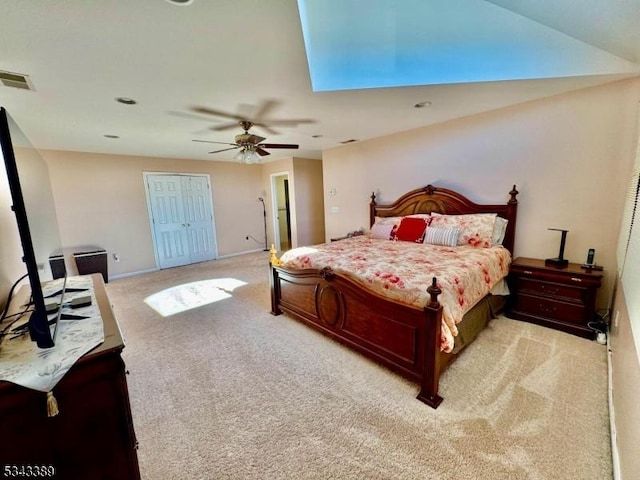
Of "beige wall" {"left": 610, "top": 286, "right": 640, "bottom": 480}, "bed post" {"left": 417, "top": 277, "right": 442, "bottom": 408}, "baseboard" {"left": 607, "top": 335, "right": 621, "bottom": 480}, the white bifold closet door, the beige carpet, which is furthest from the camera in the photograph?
the white bifold closet door

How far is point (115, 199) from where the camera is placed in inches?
205

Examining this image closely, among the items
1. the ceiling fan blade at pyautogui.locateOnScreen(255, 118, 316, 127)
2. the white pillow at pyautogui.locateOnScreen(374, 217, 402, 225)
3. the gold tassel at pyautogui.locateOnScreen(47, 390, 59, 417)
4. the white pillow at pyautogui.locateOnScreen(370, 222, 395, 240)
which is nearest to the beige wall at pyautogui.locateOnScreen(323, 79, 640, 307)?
the white pillow at pyautogui.locateOnScreen(374, 217, 402, 225)

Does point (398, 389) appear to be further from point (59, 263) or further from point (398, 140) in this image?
point (398, 140)

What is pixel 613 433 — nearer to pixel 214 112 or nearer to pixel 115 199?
pixel 214 112

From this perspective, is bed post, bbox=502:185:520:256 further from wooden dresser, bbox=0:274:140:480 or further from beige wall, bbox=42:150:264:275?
beige wall, bbox=42:150:264:275

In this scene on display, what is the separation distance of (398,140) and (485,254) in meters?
2.36

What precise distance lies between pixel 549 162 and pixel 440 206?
1259 millimetres

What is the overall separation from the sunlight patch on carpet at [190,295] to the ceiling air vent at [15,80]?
8.36 feet

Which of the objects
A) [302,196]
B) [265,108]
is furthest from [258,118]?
[302,196]

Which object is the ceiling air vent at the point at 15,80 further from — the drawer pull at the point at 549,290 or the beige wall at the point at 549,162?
the drawer pull at the point at 549,290

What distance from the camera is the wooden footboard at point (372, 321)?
6.06 ft

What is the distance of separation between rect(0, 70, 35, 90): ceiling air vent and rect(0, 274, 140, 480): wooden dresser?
2265 mm

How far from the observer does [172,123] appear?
11.0 ft

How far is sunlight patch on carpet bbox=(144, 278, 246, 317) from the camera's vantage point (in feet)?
11.9
